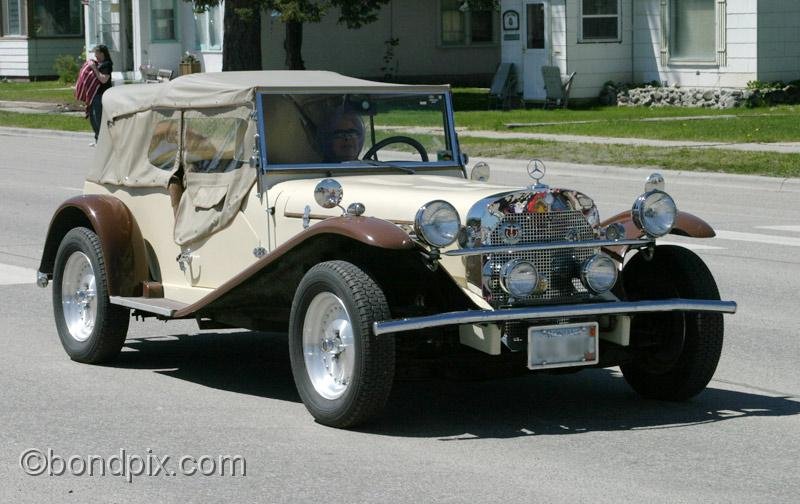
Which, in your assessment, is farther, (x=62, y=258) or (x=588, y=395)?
(x=62, y=258)

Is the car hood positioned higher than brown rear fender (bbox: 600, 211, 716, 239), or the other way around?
the car hood

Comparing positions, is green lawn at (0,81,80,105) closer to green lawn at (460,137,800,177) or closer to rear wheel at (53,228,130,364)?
green lawn at (460,137,800,177)

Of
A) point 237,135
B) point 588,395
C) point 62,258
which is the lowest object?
point 588,395

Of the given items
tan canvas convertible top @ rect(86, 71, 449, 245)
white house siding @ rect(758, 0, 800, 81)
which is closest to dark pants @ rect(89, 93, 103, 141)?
white house siding @ rect(758, 0, 800, 81)

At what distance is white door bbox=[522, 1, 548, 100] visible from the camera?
33812 millimetres

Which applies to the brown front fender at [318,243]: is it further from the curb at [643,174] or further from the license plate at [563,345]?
the curb at [643,174]

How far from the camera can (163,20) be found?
46.3 meters

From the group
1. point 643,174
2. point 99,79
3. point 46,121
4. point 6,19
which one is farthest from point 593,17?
point 6,19

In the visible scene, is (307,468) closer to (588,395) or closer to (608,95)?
(588,395)

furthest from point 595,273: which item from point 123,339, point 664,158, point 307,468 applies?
point 664,158

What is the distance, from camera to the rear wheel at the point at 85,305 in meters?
8.41

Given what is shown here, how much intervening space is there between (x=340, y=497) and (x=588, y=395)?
7.43 feet

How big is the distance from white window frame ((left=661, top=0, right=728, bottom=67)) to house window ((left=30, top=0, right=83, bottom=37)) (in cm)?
2864

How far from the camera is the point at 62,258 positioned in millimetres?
8805
